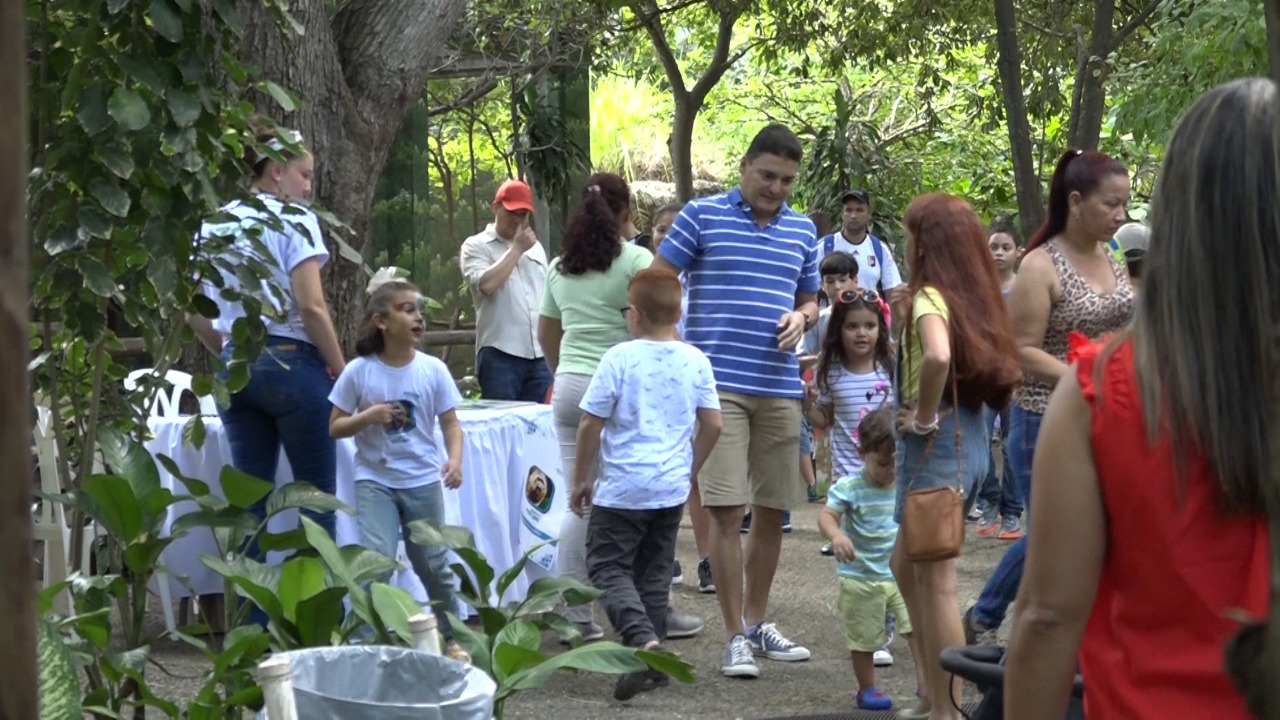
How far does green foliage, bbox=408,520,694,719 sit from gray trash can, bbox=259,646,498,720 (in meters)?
0.28

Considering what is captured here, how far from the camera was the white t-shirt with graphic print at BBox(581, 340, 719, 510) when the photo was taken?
240 inches

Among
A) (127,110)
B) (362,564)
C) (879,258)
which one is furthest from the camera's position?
(879,258)

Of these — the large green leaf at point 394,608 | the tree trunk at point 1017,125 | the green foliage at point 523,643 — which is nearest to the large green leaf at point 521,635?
the green foliage at point 523,643

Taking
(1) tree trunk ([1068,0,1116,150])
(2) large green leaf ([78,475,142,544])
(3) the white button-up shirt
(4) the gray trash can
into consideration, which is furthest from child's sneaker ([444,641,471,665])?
(1) tree trunk ([1068,0,1116,150])

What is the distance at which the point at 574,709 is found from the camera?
5.89 metres

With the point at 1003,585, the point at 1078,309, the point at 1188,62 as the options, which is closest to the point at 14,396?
the point at 1078,309

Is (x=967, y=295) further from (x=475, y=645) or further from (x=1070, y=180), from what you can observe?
(x=475, y=645)

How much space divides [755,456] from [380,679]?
2.99 metres

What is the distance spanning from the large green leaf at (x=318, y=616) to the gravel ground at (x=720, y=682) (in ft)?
3.48

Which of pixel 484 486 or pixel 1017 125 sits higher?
pixel 1017 125

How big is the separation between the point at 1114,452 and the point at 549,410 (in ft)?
18.9

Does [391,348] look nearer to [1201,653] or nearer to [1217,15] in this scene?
[1201,653]

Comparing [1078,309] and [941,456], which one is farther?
[1078,309]

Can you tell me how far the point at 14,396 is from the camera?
877mm
